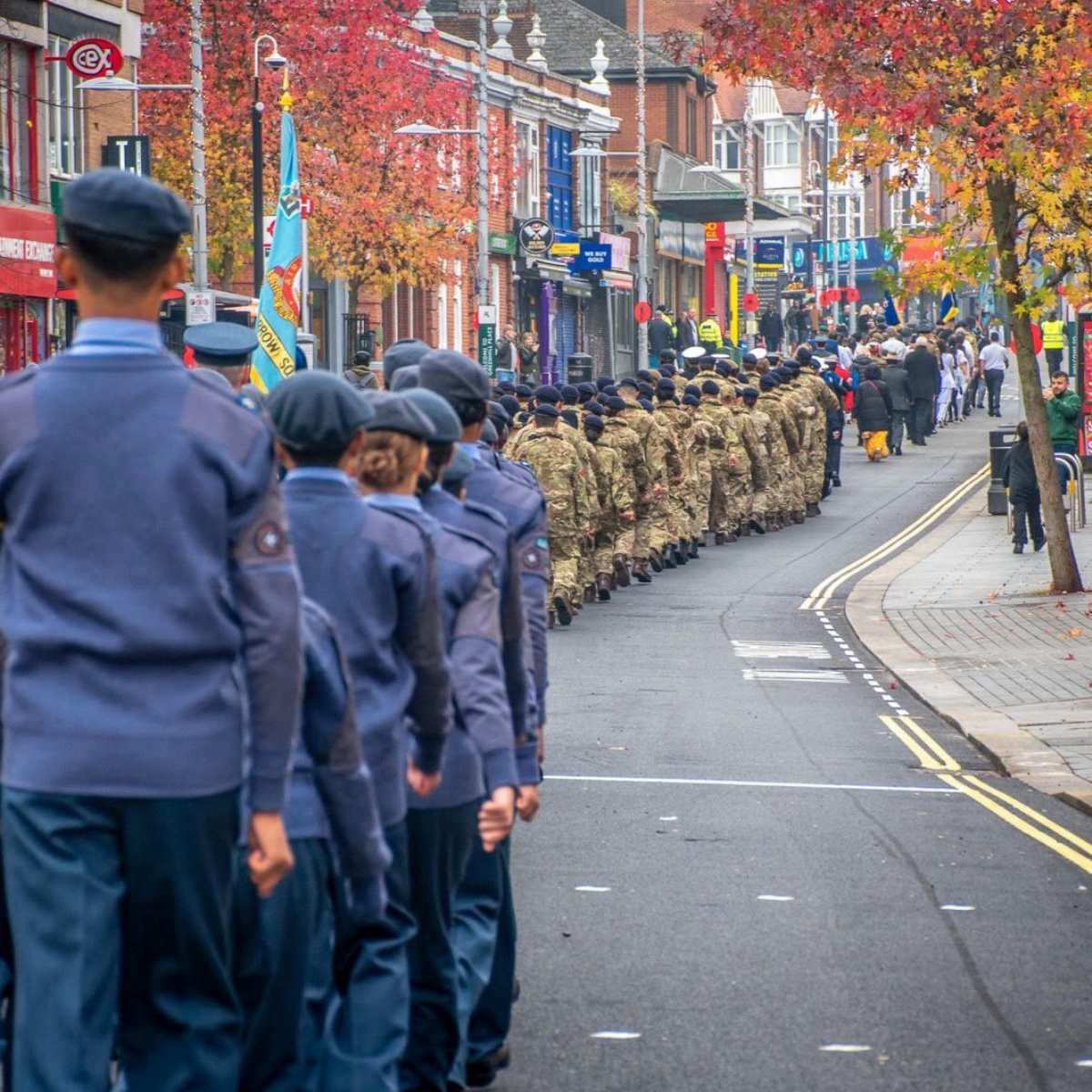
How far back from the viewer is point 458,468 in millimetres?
6246

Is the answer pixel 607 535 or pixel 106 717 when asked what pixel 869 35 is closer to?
pixel 607 535

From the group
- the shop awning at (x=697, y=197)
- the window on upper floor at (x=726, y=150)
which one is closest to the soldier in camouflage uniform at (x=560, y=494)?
the shop awning at (x=697, y=197)

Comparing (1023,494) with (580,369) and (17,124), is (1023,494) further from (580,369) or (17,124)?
(580,369)

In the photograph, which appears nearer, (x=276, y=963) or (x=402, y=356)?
(x=276, y=963)

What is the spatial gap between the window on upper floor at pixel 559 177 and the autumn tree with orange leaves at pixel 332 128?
1389cm

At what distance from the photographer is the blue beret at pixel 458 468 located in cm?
621

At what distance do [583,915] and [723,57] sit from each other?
12.3m

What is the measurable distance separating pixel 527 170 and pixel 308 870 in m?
60.0

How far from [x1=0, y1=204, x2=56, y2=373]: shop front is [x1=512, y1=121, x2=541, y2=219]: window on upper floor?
93.9 ft

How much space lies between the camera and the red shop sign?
3312 cm

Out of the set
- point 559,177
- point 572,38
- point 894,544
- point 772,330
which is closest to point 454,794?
point 894,544

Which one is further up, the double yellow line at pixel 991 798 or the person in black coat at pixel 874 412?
the person in black coat at pixel 874 412

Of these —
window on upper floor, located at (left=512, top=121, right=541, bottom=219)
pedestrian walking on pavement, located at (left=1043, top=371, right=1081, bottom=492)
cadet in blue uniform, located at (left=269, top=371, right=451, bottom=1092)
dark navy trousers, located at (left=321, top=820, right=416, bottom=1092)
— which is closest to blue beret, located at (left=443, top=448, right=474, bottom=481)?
cadet in blue uniform, located at (left=269, top=371, right=451, bottom=1092)

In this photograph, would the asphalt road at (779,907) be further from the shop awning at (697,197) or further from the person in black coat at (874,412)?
the shop awning at (697,197)
